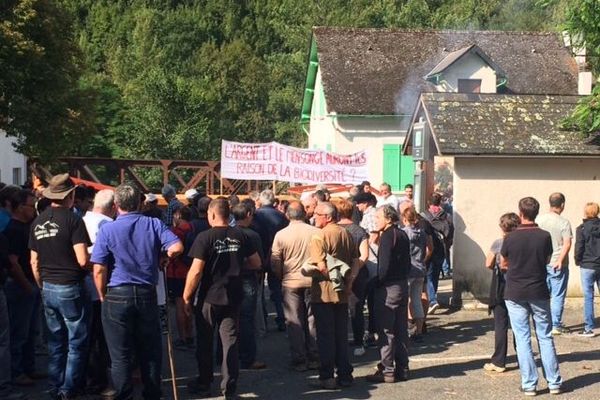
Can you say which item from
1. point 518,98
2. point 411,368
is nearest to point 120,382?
point 411,368

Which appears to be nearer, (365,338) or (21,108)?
(365,338)

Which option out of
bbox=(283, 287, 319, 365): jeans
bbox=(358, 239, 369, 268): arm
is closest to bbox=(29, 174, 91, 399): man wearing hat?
bbox=(283, 287, 319, 365): jeans

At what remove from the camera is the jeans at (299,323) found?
1026cm

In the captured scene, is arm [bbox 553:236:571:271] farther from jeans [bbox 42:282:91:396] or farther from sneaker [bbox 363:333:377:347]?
jeans [bbox 42:282:91:396]

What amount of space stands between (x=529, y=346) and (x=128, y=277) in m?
4.01

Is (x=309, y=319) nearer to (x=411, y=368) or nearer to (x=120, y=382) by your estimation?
(x=411, y=368)

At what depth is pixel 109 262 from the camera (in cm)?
791

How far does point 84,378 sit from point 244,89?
4521 cm

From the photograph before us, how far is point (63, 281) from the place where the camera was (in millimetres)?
8109

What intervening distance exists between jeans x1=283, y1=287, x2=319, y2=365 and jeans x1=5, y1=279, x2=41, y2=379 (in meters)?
2.72

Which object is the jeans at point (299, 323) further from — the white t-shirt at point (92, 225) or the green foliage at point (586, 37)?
the green foliage at point (586, 37)

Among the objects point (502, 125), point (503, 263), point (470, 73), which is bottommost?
point (503, 263)

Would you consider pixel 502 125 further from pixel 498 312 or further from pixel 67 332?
pixel 67 332

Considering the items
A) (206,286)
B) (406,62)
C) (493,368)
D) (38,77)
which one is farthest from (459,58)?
(206,286)
